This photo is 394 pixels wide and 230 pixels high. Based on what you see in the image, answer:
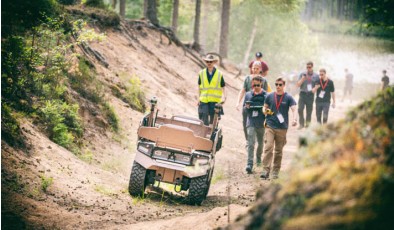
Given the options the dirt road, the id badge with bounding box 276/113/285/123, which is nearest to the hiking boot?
the dirt road

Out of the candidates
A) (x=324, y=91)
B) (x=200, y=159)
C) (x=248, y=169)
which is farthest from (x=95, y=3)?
(x=200, y=159)

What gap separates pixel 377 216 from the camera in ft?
9.61

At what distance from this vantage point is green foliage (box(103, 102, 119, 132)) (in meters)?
14.0

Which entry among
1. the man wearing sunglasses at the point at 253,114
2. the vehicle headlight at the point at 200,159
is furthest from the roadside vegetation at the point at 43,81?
the man wearing sunglasses at the point at 253,114

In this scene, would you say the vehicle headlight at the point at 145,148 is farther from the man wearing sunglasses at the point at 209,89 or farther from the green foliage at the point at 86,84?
the green foliage at the point at 86,84

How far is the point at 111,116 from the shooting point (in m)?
14.1

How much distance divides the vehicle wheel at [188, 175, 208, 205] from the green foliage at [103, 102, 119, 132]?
5.19 metres

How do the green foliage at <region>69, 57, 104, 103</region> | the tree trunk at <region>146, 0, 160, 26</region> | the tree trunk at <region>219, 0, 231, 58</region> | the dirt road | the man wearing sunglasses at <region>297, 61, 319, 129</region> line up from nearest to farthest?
the dirt road → the green foliage at <region>69, 57, 104, 103</region> → the man wearing sunglasses at <region>297, 61, 319, 129</region> → the tree trunk at <region>146, 0, 160, 26</region> → the tree trunk at <region>219, 0, 231, 58</region>

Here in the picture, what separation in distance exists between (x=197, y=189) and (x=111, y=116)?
5577mm

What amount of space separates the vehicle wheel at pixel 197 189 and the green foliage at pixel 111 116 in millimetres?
5189

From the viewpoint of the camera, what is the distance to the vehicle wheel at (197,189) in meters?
9.27

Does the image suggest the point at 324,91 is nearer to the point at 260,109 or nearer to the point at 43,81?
the point at 260,109

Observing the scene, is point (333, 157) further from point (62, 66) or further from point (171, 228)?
point (62, 66)

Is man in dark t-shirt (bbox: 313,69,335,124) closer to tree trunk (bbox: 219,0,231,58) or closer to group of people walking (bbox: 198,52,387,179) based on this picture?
group of people walking (bbox: 198,52,387,179)
